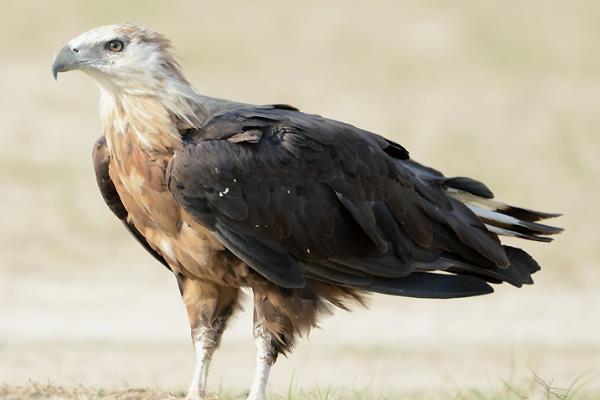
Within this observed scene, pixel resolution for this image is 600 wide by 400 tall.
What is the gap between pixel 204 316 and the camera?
7031mm

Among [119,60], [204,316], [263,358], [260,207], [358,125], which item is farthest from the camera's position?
[358,125]

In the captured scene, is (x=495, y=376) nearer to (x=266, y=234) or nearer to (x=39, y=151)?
(x=266, y=234)

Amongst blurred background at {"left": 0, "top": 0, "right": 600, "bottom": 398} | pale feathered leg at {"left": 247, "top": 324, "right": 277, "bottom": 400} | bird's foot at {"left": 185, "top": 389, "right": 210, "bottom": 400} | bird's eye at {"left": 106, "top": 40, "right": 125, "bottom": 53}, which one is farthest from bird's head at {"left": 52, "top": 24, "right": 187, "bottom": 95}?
blurred background at {"left": 0, "top": 0, "right": 600, "bottom": 398}

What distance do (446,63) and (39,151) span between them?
8.02 metres

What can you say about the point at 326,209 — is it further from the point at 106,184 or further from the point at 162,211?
the point at 106,184

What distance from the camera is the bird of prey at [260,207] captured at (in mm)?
6543

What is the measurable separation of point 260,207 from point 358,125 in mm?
14974

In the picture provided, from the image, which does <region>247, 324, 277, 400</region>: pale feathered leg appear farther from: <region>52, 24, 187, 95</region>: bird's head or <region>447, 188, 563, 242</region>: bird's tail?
<region>447, 188, 563, 242</region>: bird's tail

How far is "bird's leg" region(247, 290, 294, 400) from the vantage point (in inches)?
262

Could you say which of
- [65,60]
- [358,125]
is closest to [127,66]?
[65,60]

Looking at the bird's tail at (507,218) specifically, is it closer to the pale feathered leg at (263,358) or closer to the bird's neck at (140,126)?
the pale feathered leg at (263,358)

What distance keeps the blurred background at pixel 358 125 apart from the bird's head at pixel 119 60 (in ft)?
11.1

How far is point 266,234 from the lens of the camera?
660 centimetres

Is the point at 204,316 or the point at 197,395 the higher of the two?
the point at 204,316
